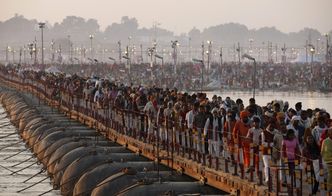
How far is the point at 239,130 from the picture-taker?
24891mm

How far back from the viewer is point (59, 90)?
197 ft

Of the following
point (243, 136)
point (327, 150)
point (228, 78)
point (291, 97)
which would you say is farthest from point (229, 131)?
point (228, 78)

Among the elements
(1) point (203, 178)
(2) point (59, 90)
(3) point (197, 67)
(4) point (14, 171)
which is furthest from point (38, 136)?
(3) point (197, 67)

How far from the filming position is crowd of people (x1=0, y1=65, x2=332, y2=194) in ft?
72.1

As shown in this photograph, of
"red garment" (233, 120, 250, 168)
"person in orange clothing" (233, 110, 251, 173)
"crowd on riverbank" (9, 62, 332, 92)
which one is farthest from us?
"crowd on riverbank" (9, 62, 332, 92)

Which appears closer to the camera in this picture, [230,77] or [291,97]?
[291,97]

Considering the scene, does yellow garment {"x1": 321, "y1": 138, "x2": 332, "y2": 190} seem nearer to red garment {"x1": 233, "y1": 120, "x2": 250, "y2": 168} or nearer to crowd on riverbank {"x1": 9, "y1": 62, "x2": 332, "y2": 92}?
red garment {"x1": 233, "y1": 120, "x2": 250, "y2": 168}

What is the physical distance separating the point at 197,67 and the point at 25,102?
5955 cm

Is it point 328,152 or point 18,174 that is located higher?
point 328,152

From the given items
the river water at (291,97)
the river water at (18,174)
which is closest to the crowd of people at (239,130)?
the river water at (18,174)

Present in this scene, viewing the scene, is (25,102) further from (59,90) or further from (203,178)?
(203,178)

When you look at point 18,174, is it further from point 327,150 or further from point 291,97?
point 291,97

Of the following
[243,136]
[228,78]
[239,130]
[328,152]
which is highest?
[228,78]

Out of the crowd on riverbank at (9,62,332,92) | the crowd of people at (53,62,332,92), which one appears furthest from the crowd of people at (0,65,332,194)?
the crowd of people at (53,62,332,92)
